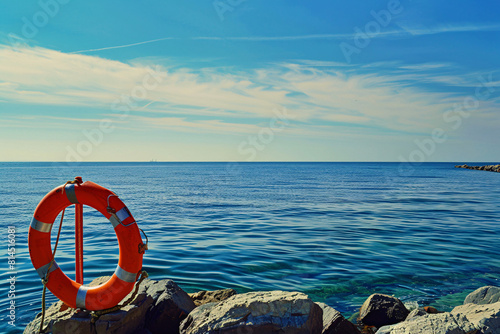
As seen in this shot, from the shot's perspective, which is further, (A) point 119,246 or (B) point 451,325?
(A) point 119,246

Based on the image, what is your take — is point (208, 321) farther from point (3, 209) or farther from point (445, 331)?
point (3, 209)

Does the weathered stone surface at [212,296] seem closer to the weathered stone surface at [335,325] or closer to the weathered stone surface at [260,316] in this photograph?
the weathered stone surface at [260,316]

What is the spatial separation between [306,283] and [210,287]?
2.06 meters

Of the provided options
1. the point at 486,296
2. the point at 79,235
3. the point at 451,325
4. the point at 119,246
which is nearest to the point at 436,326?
the point at 451,325

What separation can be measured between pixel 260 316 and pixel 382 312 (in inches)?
92.9

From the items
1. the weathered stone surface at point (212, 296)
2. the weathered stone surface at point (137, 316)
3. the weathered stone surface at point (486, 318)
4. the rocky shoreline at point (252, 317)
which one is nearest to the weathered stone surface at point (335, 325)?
the rocky shoreline at point (252, 317)

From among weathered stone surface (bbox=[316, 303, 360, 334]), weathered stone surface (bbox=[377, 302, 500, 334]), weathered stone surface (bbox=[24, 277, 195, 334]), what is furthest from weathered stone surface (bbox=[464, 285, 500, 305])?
weathered stone surface (bbox=[24, 277, 195, 334])

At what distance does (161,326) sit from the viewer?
552 centimetres

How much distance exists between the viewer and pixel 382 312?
6.07 m

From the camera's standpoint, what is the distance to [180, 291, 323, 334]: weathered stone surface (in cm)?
474

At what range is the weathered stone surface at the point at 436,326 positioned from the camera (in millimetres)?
4410

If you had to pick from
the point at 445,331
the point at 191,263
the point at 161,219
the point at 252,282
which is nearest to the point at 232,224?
the point at 161,219

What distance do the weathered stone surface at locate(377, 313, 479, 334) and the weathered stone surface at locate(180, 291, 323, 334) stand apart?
3.13 ft

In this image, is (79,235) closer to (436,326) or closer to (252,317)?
(252,317)
